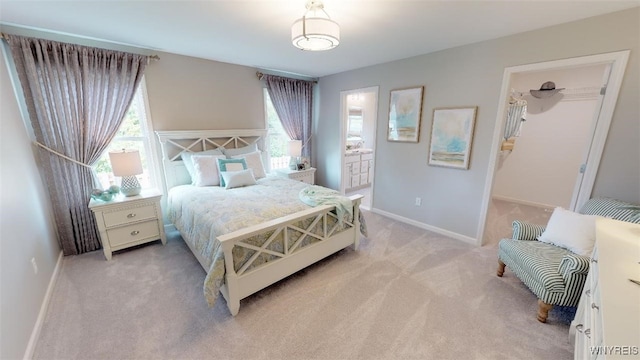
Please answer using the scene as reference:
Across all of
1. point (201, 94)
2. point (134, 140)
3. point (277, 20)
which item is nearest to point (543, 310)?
point (277, 20)

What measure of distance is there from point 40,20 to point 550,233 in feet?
16.0

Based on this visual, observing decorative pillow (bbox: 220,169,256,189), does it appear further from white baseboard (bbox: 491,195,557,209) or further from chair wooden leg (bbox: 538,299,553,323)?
white baseboard (bbox: 491,195,557,209)

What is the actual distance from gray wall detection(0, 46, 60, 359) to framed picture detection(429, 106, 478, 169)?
13.0 feet

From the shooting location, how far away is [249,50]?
2.97 metres

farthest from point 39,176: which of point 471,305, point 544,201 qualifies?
point 544,201

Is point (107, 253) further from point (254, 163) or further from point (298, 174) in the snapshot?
point (298, 174)

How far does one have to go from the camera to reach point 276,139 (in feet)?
14.8

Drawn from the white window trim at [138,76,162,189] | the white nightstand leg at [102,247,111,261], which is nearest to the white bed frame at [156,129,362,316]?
the white window trim at [138,76,162,189]

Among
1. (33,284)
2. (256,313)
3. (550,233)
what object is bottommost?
(256,313)

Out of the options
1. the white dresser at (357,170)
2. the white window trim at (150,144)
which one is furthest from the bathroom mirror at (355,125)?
the white window trim at (150,144)

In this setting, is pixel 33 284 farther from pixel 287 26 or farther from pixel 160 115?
pixel 287 26

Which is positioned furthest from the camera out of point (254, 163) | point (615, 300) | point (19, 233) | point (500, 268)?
point (254, 163)

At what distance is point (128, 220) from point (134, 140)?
3.45 feet

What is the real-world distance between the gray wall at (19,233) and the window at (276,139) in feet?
9.08
